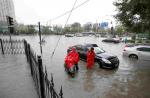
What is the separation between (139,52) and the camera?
1336 cm

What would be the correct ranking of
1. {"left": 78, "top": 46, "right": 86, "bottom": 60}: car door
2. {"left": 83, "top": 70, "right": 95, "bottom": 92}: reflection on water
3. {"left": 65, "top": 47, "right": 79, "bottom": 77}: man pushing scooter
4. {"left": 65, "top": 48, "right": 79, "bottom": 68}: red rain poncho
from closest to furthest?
1. {"left": 83, "top": 70, "right": 95, "bottom": 92}: reflection on water
2. {"left": 65, "top": 47, "right": 79, "bottom": 77}: man pushing scooter
3. {"left": 65, "top": 48, "right": 79, "bottom": 68}: red rain poncho
4. {"left": 78, "top": 46, "right": 86, "bottom": 60}: car door

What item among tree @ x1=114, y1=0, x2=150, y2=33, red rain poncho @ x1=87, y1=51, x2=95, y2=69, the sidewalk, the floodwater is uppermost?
tree @ x1=114, y1=0, x2=150, y2=33

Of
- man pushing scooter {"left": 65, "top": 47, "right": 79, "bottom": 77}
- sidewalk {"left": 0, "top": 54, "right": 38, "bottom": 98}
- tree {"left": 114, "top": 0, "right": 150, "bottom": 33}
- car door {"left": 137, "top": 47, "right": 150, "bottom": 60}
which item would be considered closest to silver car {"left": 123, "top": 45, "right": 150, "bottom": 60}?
car door {"left": 137, "top": 47, "right": 150, "bottom": 60}

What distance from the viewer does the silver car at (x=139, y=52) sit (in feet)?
42.5

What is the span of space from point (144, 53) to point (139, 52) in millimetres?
449

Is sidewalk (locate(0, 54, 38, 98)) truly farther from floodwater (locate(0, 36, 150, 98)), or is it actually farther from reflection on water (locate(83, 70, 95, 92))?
reflection on water (locate(83, 70, 95, 92))

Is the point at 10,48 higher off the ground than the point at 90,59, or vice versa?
the point at 10,48

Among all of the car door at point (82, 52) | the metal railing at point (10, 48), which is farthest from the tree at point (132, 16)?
the metal railing at point (10, 48)

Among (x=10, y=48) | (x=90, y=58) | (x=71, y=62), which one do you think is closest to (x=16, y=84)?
(x=71, y=62)

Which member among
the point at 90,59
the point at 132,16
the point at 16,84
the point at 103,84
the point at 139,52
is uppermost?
the point at 132,16

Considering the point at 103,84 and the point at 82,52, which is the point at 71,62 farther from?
the point at 82,52

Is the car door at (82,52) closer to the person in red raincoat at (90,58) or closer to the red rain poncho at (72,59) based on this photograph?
the person in red raincoat at (90,58)

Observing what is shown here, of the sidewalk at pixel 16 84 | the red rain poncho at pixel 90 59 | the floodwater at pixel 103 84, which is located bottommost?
the floodwater at pixel 103 84

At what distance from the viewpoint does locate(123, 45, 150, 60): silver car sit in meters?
12.9
